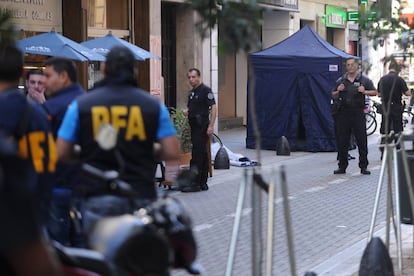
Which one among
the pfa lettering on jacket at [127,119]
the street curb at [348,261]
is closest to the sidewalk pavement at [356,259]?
the street curb at [348,261]

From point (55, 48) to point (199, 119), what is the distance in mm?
2478

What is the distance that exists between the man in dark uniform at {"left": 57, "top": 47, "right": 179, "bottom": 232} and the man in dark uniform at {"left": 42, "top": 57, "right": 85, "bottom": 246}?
3.74ft

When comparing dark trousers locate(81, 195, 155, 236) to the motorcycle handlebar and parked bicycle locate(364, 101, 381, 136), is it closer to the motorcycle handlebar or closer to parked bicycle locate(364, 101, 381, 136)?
the motorcycle handlebar

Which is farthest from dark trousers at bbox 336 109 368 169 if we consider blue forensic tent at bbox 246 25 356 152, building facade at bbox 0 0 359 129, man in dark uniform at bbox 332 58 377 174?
blue forensic tent at bbox 246 25 356 152

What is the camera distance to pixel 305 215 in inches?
458

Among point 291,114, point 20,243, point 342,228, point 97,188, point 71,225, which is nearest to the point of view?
point 20,243

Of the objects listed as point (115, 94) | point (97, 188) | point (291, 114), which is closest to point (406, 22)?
point (115, 94)

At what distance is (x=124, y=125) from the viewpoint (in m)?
5.31

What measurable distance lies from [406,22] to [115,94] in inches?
130

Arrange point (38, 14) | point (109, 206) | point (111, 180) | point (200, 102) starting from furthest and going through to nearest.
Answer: point (38, 14) < point (200, 102) < point (109, 206) < point (111, 180)

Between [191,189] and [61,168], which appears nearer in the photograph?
[61,168]

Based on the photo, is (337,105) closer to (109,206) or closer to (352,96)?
(352,96)

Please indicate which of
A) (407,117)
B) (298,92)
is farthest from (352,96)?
(407,117)

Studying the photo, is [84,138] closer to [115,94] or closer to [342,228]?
[115,94]
